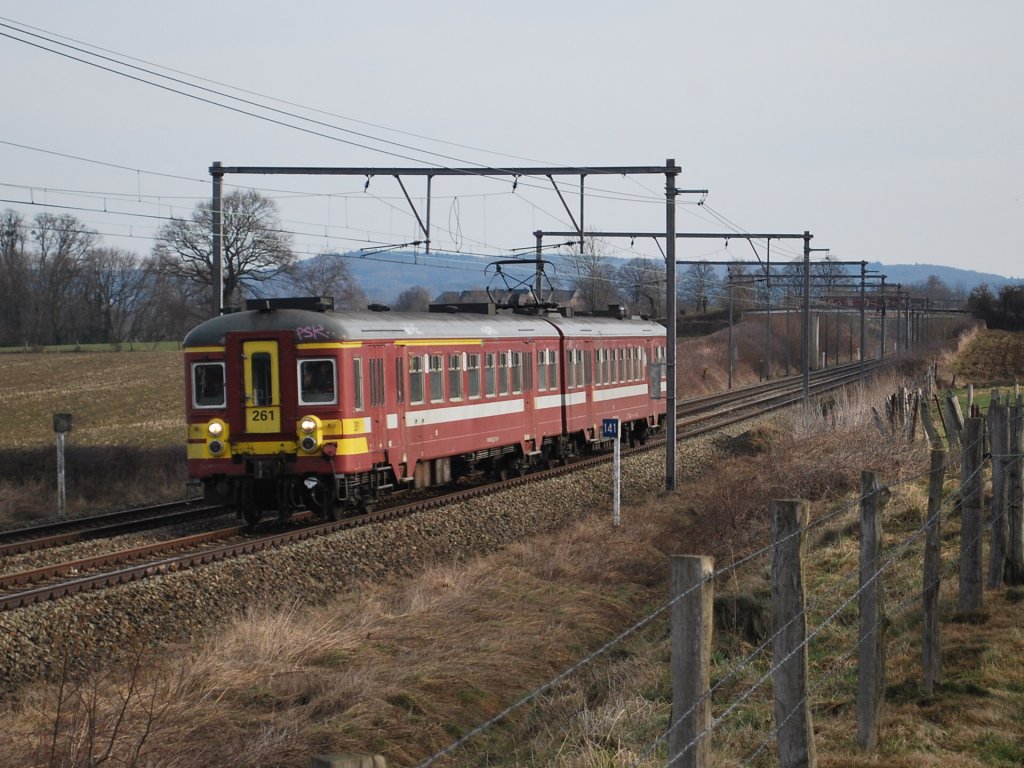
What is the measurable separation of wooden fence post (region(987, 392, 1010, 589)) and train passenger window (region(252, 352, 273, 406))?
982 cm

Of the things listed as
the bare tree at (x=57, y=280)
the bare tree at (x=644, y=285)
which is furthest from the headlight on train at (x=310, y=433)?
the bare tree at (x=57, y=280)

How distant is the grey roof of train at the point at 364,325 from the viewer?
1703 centimetres

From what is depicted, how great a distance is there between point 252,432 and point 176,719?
9.16 meters

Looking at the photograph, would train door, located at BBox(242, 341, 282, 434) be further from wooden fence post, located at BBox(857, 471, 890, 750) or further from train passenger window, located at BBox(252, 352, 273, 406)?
wooden fence post, located at BBox(857, 471, 890, 750)

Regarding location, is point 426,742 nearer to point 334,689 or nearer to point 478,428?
point 334,689

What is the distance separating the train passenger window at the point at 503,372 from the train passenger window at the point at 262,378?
5.85 m

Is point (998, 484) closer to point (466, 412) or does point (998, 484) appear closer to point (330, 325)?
point (330, 325)

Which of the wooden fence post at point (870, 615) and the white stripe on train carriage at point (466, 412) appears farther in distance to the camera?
the white stripe on train carriage at point (466, 412)

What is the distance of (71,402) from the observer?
37438 mm

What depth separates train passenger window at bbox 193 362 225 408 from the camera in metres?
Result: 17.4

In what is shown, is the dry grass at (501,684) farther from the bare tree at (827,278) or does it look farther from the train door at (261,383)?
the bare tree at (827,278)

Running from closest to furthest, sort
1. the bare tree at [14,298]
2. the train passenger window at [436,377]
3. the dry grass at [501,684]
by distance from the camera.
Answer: the dry grass at [501,684]
the train passenger window at [436,377]
the bare tree at [14,298]

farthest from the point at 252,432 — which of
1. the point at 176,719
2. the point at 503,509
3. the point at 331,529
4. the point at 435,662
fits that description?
the point at 176,719

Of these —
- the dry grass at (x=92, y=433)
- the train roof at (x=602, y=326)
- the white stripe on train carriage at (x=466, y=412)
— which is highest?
the train roof at (x=602, y=326)
